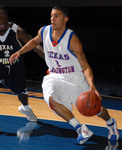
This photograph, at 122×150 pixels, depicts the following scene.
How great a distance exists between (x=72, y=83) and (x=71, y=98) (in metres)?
0.17

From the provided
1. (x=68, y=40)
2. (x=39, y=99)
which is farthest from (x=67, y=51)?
(x=39, y=99)

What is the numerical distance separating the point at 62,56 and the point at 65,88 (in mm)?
365

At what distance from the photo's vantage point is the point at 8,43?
406 centimetres

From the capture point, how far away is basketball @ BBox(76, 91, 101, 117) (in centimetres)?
321

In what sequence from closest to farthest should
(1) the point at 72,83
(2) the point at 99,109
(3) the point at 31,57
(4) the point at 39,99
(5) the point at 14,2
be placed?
(2) the point at 99,109, (1) the point at 72,83, (4) the point at 39,99, (5) the point at 14,2, (3) the point at 31,57

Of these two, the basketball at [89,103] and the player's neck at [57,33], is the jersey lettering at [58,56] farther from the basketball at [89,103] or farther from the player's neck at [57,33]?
the basketball at [89,103]

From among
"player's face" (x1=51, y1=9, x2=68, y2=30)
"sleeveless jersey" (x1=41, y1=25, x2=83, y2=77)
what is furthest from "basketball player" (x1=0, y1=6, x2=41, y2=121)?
"player's face" (x1=51, y1=9, x2=68, y2=30)

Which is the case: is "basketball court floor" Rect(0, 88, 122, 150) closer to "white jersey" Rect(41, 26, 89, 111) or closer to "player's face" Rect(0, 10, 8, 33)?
"white jersey" Rect(41, 26, 89, 111)

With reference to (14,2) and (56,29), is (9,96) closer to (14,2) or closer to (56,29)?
(56,29)

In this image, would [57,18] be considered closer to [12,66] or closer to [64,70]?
[64,70]

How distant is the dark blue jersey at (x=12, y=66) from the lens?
4.07 m

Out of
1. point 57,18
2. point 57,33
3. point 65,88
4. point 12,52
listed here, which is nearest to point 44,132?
point 65,88

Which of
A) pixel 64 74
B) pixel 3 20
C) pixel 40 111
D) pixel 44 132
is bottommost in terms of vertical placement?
pixel 40 111

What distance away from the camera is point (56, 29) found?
139 inches
